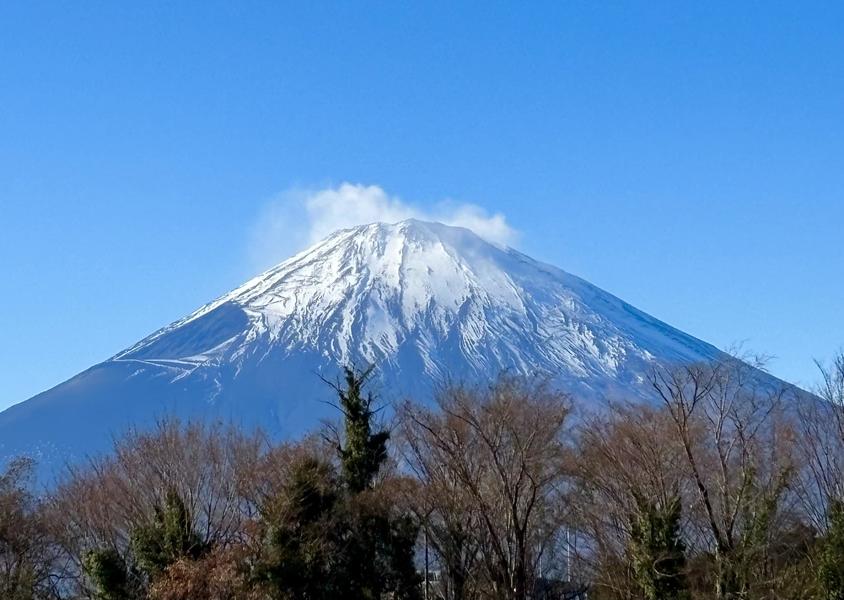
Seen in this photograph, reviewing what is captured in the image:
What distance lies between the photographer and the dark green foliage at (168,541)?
100 ft

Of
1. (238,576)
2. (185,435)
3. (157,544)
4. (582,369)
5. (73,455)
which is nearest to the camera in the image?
(238,576)

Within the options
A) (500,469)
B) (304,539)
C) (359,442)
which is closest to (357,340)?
(359,442)

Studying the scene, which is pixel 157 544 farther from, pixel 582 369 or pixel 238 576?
pixel 582 369

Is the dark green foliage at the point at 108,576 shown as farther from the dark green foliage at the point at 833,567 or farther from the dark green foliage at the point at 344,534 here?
Answer: the dark green foliage at the point at 833,567

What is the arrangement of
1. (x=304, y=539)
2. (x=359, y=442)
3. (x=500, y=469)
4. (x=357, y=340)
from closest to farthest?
(x=304, y=539)
(x=500, y=469)
(x=359, y=442)
(x=357, y=340)

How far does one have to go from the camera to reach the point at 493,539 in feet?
96.8

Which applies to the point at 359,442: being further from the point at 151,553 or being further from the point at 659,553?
the point at 659,553

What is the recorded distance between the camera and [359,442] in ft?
102

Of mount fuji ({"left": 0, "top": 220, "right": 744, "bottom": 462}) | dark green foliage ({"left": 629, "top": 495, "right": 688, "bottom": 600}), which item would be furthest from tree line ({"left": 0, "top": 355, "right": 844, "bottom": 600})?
mount fuji ({"left": 0, "top": 220, "right": 744, "bottom": 462})

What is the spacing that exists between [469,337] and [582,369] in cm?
1312

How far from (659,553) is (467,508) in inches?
235

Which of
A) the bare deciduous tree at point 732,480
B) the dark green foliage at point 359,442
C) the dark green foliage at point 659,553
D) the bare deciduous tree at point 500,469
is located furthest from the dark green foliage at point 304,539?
the bare deciduous tree at point 732,480

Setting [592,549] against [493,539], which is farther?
[592,549]

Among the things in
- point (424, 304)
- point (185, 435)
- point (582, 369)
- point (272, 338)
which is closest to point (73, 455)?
point (272, 338)
